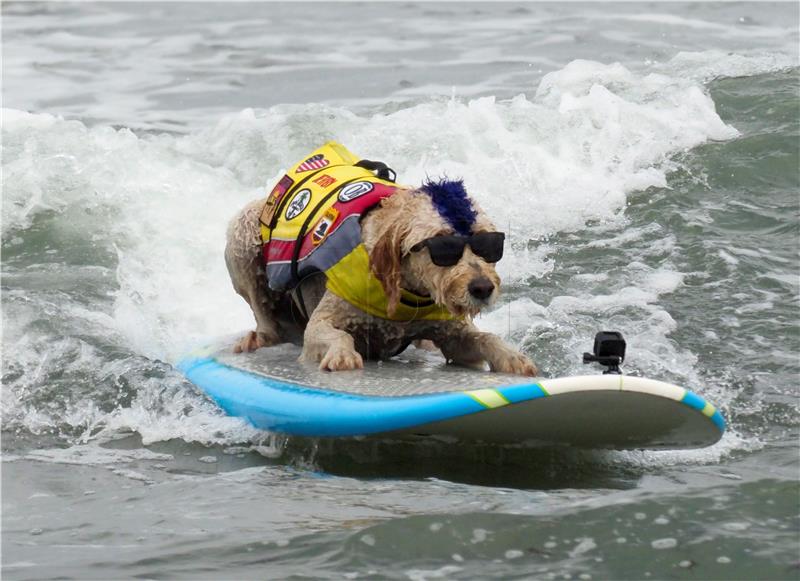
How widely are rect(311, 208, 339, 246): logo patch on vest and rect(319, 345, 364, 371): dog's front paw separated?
548 mm

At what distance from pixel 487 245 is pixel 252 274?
72.3 inches

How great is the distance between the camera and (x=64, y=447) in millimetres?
6566

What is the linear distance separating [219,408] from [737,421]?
2.53m

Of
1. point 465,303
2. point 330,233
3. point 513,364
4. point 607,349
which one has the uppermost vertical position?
point 330,233

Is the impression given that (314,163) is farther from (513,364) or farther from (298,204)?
(513,364)

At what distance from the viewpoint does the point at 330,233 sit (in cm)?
629

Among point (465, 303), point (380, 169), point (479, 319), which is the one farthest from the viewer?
point (479, 319)

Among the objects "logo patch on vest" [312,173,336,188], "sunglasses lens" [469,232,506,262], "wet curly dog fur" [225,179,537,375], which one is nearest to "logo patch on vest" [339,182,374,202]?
"wet curly dog fur" [225,179,537,375]

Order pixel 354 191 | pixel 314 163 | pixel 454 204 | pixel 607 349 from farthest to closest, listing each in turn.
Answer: pixel 314 163 < pixel 354 191 < pixel 454 204 < pixel 607 349

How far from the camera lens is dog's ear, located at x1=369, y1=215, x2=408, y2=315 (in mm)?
5848

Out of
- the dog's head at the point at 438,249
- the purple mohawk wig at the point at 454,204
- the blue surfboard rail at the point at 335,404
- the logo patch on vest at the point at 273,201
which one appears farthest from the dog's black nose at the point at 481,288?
the logo patch on vest at the point at 273,201

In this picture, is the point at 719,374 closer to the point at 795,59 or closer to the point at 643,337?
the point at 643,337

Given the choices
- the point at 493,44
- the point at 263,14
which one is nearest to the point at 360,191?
the point at 493,44

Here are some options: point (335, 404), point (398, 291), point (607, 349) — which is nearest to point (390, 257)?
point (398, 291)
